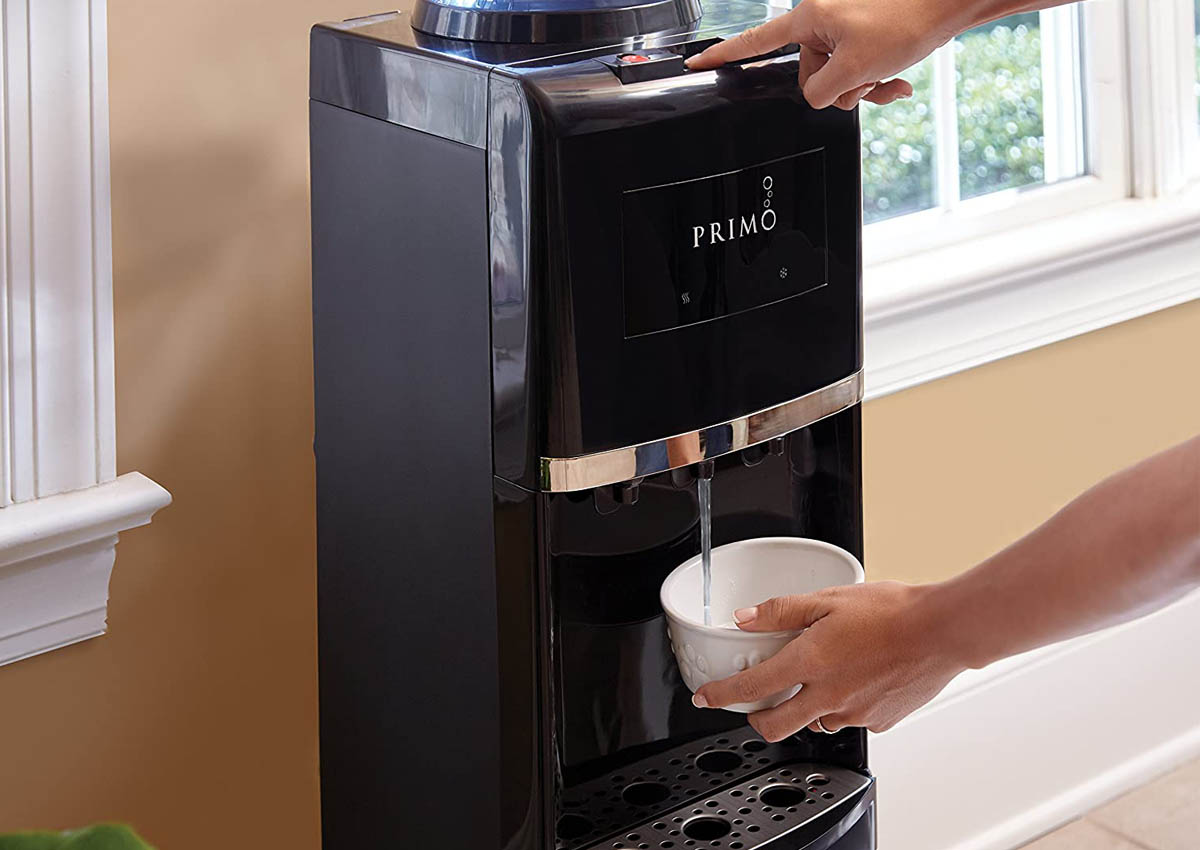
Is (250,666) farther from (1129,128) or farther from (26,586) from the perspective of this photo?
(1129,128)

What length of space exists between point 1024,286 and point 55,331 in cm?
115

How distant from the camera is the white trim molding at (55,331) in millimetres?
1162

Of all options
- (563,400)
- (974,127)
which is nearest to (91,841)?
(563,400)

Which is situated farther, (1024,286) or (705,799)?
(1024,286)

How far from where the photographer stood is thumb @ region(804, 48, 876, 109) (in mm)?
1036

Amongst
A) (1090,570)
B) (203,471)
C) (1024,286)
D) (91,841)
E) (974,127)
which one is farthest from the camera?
(974,127)

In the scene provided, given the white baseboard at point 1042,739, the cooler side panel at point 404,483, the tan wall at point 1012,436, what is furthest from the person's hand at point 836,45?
the white baseboard at point 1042,739

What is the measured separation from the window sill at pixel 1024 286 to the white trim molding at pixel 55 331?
84 cm

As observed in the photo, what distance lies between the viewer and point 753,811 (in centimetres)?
116

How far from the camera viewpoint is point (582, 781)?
1.15 metres

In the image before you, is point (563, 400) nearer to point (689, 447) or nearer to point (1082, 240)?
point (689, 447)

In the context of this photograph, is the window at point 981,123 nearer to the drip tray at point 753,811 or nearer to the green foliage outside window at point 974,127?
the green foliage outside window at point 974,127

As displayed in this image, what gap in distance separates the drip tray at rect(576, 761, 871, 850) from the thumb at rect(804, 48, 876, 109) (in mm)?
509

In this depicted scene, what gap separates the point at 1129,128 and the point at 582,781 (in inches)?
51.5
